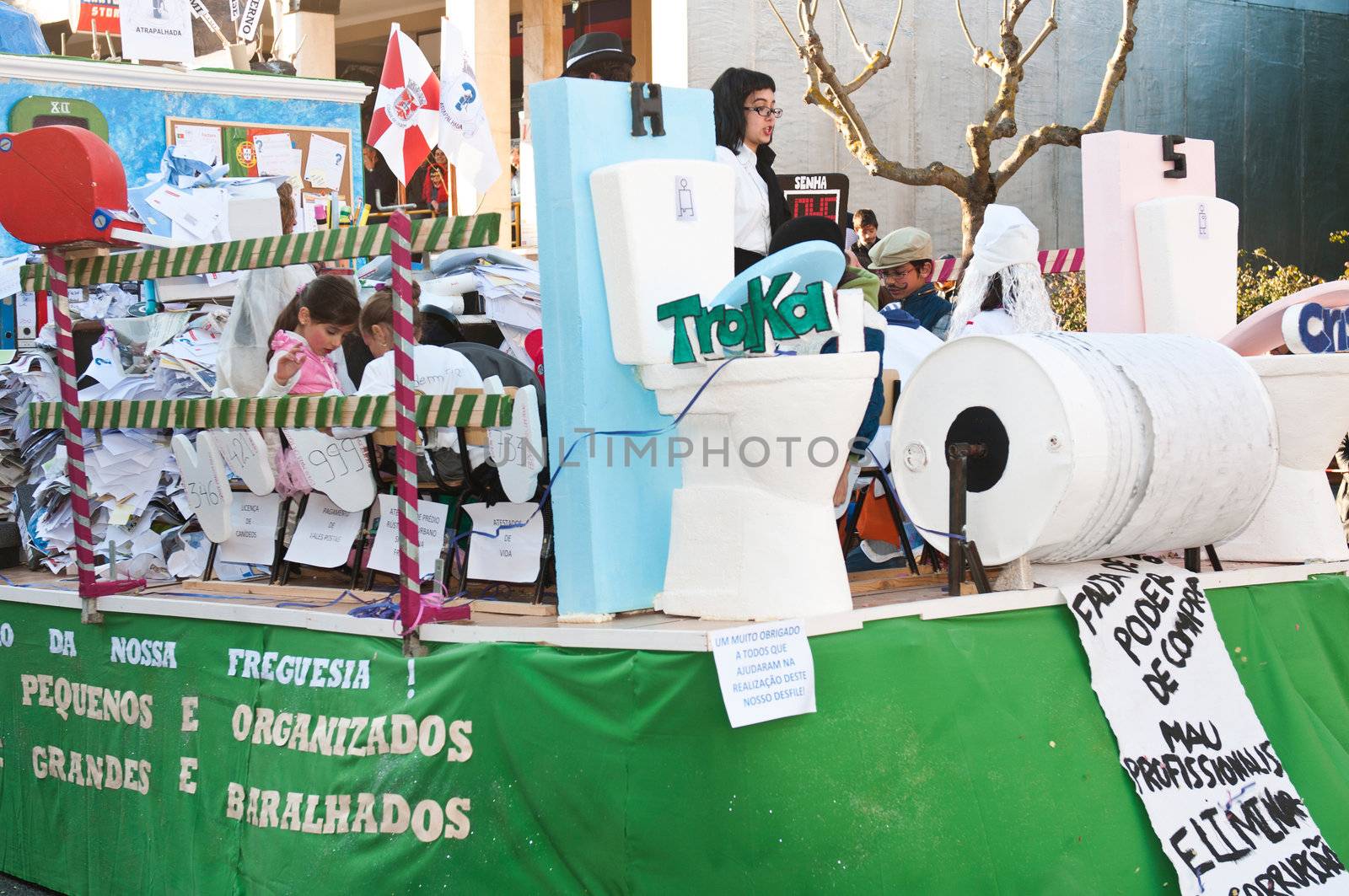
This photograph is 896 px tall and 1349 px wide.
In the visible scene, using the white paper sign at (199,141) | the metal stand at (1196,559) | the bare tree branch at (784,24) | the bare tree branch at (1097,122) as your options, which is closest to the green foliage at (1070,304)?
the bare tree branch at (1097,122)

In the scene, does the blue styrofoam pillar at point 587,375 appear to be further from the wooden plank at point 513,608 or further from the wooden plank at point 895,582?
the wooden plank at point 895,582

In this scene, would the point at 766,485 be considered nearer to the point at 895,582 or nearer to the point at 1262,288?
the point at 895,582

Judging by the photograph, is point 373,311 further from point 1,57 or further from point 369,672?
point 1,57

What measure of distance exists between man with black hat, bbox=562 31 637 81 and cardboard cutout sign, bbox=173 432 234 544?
1804 millimetres

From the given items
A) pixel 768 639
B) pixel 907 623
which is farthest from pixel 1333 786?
pixel 768 639

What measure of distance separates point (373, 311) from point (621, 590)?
5.08 feet

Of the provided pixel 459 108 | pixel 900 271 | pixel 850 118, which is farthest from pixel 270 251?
pixel 850 118

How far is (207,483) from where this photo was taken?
17.0 ft

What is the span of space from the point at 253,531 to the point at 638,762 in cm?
219

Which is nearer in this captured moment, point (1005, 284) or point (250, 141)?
point (1005, 284)

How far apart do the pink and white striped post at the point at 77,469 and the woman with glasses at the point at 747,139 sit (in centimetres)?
234

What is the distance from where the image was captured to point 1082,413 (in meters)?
4.18

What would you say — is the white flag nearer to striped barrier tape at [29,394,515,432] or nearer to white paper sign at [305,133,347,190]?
white paper sign at [305,133,347,190]

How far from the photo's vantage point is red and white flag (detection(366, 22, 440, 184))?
841 centimetres
